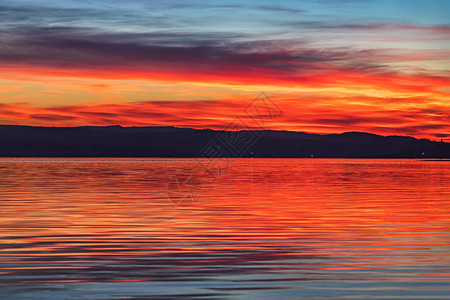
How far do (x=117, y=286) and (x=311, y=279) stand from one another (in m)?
4.18

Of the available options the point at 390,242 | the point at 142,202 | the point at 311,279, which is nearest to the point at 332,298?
the point at 311,279

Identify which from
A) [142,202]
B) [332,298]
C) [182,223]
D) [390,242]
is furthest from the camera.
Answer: [142,202]

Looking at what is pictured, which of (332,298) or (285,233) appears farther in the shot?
(285,233)

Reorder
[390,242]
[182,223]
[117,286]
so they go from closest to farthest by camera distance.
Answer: [117,286]
[390,242]
[182,223]

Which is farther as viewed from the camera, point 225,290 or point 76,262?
point 76,262

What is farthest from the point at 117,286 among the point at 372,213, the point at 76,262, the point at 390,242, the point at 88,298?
the point at 372,213

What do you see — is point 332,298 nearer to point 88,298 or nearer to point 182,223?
point 88,298

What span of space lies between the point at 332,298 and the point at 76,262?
714cm

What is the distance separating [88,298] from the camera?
12.9 metres

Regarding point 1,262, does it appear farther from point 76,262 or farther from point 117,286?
point 117,286

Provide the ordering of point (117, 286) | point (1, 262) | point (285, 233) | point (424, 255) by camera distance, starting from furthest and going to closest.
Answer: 1. point (285, 233)
2. point (424, 255)
3. point (1, 262)
4. point (117, 286)

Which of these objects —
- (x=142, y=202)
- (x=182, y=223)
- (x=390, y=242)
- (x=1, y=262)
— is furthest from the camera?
(x=142, y=202)

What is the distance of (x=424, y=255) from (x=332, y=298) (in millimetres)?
6396

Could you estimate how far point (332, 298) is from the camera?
42.3ft
